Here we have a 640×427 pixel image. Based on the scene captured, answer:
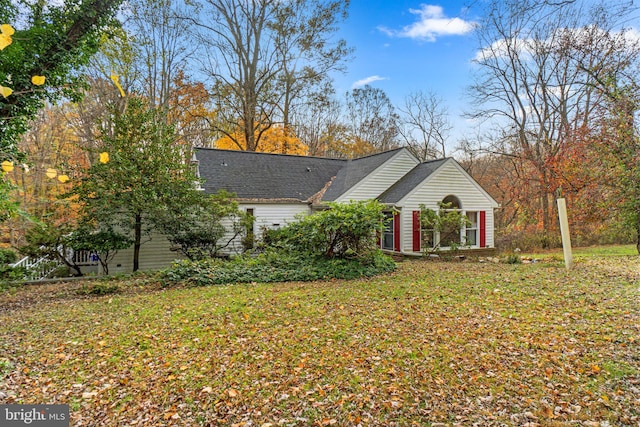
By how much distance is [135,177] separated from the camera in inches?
397

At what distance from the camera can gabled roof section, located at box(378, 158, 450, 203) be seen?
14.0 metres

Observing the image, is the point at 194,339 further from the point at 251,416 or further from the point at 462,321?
the point at 462,321

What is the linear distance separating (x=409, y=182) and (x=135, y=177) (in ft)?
35.2

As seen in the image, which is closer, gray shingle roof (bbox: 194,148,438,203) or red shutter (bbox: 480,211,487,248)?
gray shingle roof (bbox: 194,148,438,203)

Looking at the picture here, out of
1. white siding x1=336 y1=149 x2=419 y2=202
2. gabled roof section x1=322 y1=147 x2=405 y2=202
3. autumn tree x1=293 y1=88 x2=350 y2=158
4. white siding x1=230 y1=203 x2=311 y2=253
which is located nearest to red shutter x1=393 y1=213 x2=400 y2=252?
white siding x1=336 y1=149 x2=419 y2=202

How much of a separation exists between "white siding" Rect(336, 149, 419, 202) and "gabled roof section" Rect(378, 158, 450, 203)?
0.27m

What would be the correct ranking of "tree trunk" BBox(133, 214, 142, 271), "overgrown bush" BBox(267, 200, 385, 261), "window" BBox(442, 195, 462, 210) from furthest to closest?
"window" BBox(442, 195, 462, 210), "tree trunk" BBox(133, 214, 142, 271), "overgrown bush" BBox(267, 200, 385, 261)

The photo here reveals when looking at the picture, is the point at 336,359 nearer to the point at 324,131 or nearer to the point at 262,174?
the point at 262,174

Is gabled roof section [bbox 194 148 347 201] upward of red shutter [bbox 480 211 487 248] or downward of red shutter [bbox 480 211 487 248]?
upward

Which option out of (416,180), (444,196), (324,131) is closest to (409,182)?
(416,180)

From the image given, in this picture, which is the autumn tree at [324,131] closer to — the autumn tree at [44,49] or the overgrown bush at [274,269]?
the overgrown bush at [274,269]

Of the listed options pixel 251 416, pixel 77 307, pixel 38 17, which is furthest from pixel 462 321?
pixel 38 17

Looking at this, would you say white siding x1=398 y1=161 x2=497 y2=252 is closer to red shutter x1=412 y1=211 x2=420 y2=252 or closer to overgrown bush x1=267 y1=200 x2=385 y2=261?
red shutter x1=412 y1=211 x2=420 y2=252

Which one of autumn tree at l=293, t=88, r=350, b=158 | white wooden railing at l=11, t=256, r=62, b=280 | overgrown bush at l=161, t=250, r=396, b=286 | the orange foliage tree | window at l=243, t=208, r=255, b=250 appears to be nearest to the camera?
overgrown bush at l=161, t=250, r=396, b=286
